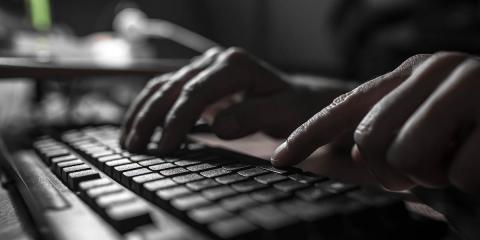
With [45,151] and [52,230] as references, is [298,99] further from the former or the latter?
[52,230]

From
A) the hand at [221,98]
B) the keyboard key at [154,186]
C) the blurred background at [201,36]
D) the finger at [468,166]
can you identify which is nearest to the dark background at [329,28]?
the blurred background at [201,36]

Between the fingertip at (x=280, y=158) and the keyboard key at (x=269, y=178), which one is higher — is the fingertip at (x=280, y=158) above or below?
below

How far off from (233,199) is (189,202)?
3 centimetres

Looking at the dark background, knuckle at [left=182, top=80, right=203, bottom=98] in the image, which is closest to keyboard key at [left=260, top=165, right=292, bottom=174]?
knuckle at [left=182, top=80, right=203, bottom=98]

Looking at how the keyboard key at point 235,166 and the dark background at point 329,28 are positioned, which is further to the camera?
the dark background at point 329,28

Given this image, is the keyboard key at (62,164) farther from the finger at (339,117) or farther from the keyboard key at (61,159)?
the finger at (339,117)

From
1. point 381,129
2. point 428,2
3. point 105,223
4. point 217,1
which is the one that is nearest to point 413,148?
point 381,129

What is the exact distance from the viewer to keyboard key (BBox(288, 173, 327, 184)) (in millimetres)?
347

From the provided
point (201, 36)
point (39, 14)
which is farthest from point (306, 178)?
point (201, 36)

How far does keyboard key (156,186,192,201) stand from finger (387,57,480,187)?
0.15 meters

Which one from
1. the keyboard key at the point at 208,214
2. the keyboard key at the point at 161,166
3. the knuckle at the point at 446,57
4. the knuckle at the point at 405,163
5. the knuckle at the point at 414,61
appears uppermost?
the knuckle at the point at 446,57

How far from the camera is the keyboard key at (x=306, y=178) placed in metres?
0.35

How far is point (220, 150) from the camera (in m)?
0.49

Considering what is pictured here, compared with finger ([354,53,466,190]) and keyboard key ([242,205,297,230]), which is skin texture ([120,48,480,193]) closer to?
finger ([354,53,466,190])
